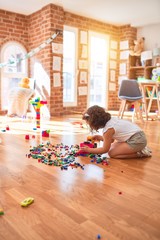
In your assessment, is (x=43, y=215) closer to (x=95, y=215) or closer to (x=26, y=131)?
(x=95, y=215)

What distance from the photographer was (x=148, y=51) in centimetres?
555

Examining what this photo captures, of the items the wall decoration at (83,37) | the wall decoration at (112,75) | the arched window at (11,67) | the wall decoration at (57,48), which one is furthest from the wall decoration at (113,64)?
the arched window at (11,67)

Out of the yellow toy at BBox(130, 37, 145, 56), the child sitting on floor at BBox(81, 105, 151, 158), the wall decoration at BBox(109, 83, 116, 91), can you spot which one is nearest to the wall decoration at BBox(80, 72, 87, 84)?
the wall decoration at BBox(109, 83, 116, 91)

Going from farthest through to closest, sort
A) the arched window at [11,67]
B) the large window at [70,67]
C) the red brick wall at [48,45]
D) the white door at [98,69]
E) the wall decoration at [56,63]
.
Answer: the white door at [98,69] → the large window at [70,67] → the arched window at [11,67] → the wall decoration at [56,63] → the red brick wall at [48,45]

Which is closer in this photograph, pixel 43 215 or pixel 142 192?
pixel 43 215

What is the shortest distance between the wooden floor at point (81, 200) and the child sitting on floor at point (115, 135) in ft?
0.28

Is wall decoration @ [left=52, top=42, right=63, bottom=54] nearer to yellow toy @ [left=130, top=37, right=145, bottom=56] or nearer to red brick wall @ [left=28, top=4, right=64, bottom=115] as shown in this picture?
red brick wall @ [left=28, top=4, right=64, bottom=115]

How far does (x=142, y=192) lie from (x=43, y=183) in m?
0.58

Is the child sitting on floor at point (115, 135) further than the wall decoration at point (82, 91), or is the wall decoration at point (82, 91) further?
the wall decoration at point (82, 91)

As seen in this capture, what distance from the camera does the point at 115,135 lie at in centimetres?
192

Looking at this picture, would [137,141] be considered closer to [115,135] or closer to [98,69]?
[115,135]

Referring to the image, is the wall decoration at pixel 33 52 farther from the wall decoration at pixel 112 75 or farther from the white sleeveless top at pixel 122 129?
the white sleeveless top at pixel 122 129

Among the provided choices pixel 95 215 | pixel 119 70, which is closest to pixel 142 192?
pixel 95 215

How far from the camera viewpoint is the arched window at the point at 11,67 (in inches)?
189
